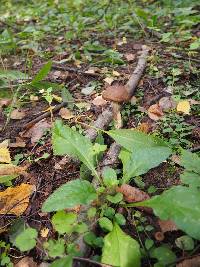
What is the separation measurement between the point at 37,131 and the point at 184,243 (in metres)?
1.50

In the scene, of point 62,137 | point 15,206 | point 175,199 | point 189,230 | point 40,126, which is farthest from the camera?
point 40,126

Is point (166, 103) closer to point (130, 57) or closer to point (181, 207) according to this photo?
point (130, 57)

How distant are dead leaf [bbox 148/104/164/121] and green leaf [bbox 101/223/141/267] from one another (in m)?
1.20

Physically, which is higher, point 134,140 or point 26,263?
point 134,140

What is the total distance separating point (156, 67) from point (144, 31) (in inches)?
43.0

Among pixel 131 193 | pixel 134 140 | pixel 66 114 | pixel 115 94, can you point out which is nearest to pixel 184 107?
pixel 115 94

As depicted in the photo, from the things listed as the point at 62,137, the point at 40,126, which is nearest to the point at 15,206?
the point at 62,137

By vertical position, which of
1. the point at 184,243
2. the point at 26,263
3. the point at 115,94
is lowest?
A: the point at 26,263

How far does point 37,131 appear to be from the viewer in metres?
2.66

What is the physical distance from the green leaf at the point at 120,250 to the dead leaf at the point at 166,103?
4.51ft

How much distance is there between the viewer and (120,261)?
1.52m

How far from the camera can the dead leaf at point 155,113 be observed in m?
2.61

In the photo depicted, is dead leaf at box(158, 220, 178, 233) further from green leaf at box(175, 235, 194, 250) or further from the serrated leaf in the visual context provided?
the serrated leaf

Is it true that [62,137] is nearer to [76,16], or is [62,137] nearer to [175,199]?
[175,199]
